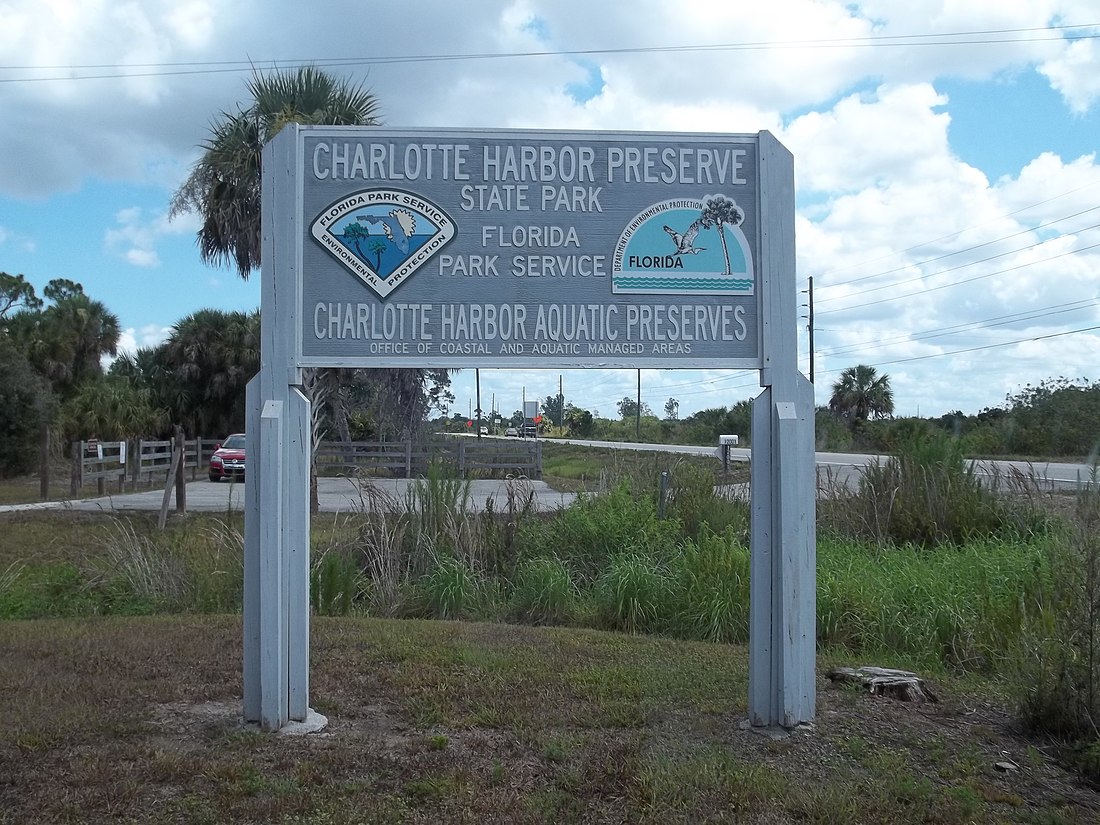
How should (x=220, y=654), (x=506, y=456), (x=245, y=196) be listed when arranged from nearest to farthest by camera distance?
(x=220, y=654) < (x=245, y=196) < (x=506, y=456)

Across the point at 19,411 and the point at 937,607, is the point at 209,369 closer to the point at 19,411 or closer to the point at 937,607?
the point at 19,411

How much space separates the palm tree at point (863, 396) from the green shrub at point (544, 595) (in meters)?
50.9

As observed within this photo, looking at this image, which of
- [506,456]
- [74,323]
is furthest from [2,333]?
[506,456]

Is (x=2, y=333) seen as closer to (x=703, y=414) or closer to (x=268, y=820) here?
(x=268, y=820)

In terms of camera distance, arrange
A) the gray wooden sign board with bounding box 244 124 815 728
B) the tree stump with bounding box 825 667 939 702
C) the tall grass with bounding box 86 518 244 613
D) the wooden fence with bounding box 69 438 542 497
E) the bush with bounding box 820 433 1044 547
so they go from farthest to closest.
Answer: the wooden fence with bounding box 69 438 542 497 → the bush with bounding box 820 433 1044 547 → the tall grass with bounding box 86 518 244 613 → the tree stump with bounding box 825 667 939 702 → the gray wooden sign board with bounding box 244 124 815 728

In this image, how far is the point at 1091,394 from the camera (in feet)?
120

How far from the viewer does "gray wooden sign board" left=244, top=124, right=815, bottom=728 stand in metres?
5.04

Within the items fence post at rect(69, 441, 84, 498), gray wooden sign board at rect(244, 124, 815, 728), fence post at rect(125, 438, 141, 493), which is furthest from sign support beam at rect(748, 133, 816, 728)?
fence post at rect(125, 438, 141, 493)

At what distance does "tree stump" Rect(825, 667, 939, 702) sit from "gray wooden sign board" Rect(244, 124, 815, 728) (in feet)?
2.70

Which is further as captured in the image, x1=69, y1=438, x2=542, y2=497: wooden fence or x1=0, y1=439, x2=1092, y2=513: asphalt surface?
x1=69, y1=438, x2=542, y2=497: wooden fence

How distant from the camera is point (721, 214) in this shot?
5.28 meters

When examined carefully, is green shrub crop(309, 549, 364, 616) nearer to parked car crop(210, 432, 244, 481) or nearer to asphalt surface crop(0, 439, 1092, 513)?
asphalt surface crop(0, 439, 1092, 513)

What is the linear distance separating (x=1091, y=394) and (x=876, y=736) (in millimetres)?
36927

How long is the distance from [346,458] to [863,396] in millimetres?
39509
